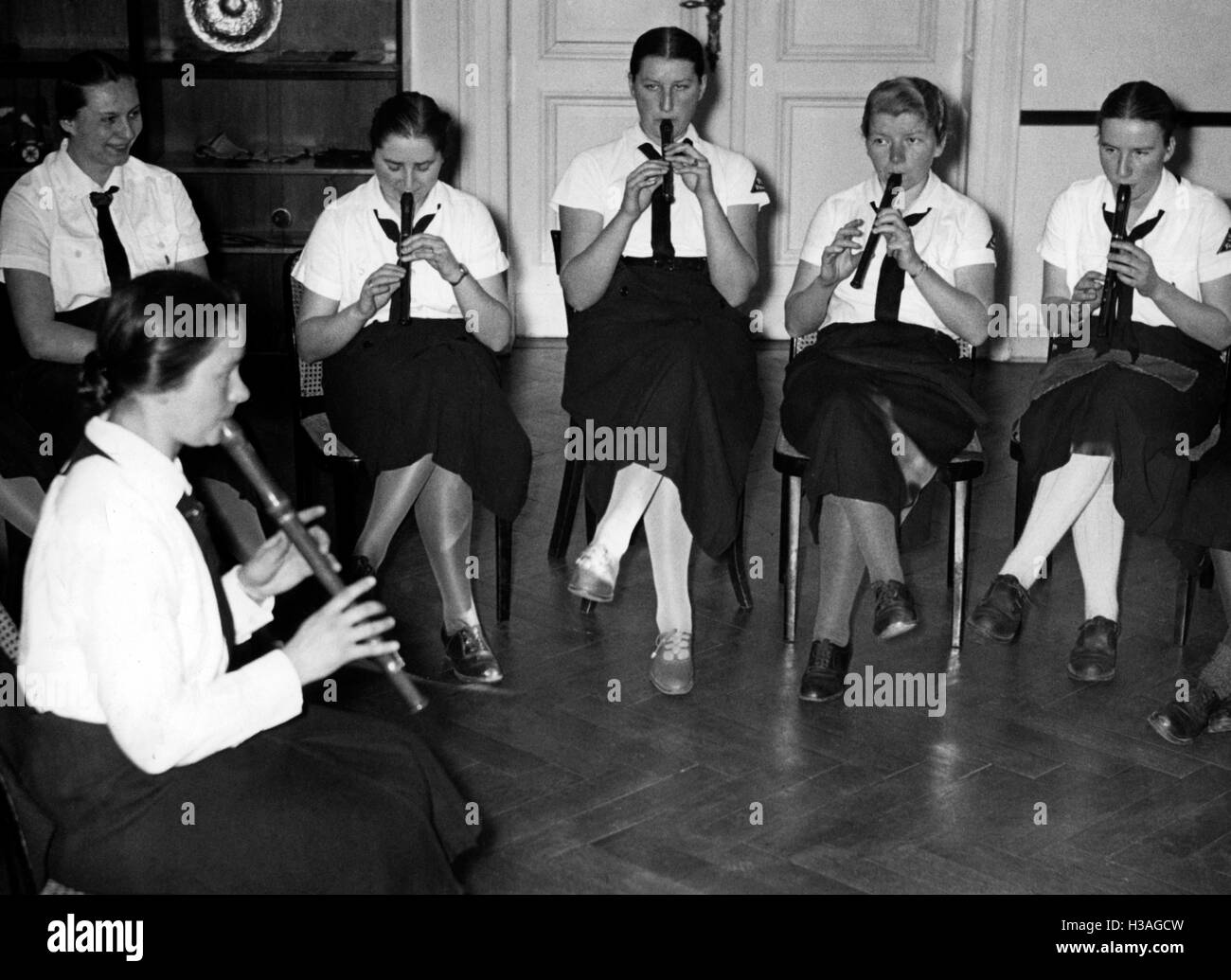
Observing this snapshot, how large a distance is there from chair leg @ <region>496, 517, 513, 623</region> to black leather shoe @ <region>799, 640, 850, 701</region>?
70 centimetres

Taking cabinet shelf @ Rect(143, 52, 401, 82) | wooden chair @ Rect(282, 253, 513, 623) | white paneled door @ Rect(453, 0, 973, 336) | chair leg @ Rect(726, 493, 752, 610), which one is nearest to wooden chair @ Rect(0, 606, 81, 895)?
wooden chair @ Rect(282, 253, 513, 623)

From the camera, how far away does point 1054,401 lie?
10.7 feet

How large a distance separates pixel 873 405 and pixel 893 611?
422 millimetres

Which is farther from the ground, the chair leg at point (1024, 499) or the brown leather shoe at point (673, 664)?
the chair leg at point (1024, 499)

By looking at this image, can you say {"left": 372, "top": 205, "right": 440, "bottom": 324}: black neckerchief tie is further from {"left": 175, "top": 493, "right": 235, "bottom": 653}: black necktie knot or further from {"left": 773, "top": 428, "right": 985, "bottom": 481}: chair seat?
{"left": 175, "top": 493, "right": 235, "bottom": 653}: black necktie knot

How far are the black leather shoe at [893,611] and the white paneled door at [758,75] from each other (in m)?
3.26

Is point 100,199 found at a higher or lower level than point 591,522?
higher

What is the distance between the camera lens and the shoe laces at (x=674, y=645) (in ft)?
10.2

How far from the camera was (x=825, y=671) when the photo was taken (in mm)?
3068

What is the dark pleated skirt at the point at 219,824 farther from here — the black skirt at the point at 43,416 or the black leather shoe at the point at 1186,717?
the black leather shoe at the point at 1186,717

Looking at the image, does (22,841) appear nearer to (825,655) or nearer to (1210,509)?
(825,655)

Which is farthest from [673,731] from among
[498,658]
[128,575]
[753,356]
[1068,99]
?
[1068,99]

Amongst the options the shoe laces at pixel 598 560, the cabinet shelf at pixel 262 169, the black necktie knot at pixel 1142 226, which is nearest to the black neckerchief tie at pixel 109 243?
the shoe laces at pixel 598 560

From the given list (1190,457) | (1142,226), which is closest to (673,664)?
(1190,457)
